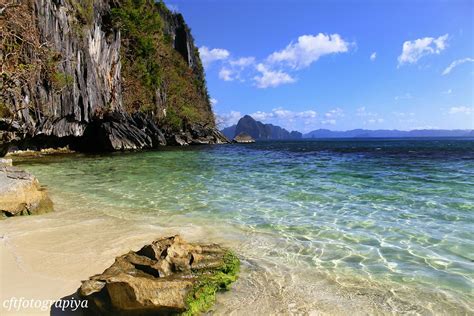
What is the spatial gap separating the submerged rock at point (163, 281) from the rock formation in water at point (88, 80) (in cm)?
1898

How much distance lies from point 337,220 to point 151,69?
139ft

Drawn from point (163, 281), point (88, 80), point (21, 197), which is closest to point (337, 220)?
point (163, 281)

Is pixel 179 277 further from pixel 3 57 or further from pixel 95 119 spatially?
pixel 95 119

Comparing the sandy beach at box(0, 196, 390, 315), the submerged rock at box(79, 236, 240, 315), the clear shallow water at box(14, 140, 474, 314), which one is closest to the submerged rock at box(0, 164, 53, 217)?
the sandy beach at box(0, 196, 390, 315)

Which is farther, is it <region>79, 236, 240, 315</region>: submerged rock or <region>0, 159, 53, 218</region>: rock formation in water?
<region>0, 159, 53, 218</region>: rock formation in water

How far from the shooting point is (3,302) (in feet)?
12.0

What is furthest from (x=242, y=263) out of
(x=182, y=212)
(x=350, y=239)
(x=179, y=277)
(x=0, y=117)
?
(x=0, y=117)

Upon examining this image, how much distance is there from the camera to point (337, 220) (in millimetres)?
7535

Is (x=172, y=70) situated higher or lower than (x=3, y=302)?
higher

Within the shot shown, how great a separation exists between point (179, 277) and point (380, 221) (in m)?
5.09

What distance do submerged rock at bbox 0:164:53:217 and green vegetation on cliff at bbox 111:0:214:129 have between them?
3207 centimetres

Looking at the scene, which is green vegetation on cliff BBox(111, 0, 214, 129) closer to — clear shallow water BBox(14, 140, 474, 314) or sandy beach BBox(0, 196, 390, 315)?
clear shallow water BBox(14, 140, 474, 314)

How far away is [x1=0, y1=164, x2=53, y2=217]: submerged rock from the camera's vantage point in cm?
767

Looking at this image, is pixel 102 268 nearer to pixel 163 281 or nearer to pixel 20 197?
pixel 163 281
